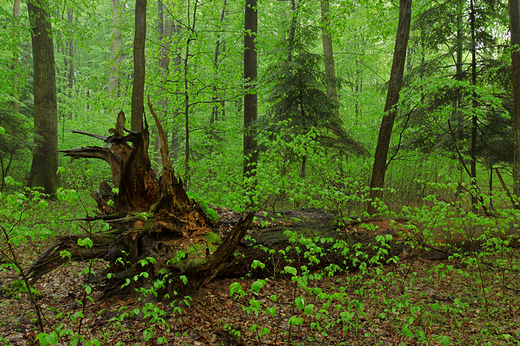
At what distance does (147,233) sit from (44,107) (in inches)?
332

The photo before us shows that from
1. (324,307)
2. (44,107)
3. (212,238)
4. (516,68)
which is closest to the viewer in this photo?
(324,307)

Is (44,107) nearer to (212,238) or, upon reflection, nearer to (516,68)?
(212,238)

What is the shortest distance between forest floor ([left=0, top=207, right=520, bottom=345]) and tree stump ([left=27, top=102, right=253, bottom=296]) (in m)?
0.30

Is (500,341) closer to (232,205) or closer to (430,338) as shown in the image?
(430,338)

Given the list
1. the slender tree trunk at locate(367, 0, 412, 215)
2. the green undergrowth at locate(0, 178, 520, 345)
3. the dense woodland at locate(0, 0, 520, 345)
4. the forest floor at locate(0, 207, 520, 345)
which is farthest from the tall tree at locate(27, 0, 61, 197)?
the slender tree trunk at locate(367, 0, 412, 215)

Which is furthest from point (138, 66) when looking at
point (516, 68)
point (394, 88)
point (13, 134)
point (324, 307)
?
point (516, 68)

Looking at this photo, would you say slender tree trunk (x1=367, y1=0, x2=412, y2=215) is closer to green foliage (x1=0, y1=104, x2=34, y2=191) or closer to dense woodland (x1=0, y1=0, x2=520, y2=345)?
dense woodland (x1=0, y1=0, x2=520, y2=345)

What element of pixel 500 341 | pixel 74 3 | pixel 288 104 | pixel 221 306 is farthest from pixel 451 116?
pixel 74 3

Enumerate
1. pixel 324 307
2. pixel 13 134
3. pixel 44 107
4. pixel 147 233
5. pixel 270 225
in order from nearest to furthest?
pixel 324 307 → pixel 147 233 → pixel 270 225 → pixel 13 134 → pixel 44 107

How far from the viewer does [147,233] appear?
439cm

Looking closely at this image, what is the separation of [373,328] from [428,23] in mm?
9535

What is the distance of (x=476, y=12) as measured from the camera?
360 inches

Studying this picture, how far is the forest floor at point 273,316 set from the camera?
3246 mm

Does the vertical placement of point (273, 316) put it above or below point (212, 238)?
below
